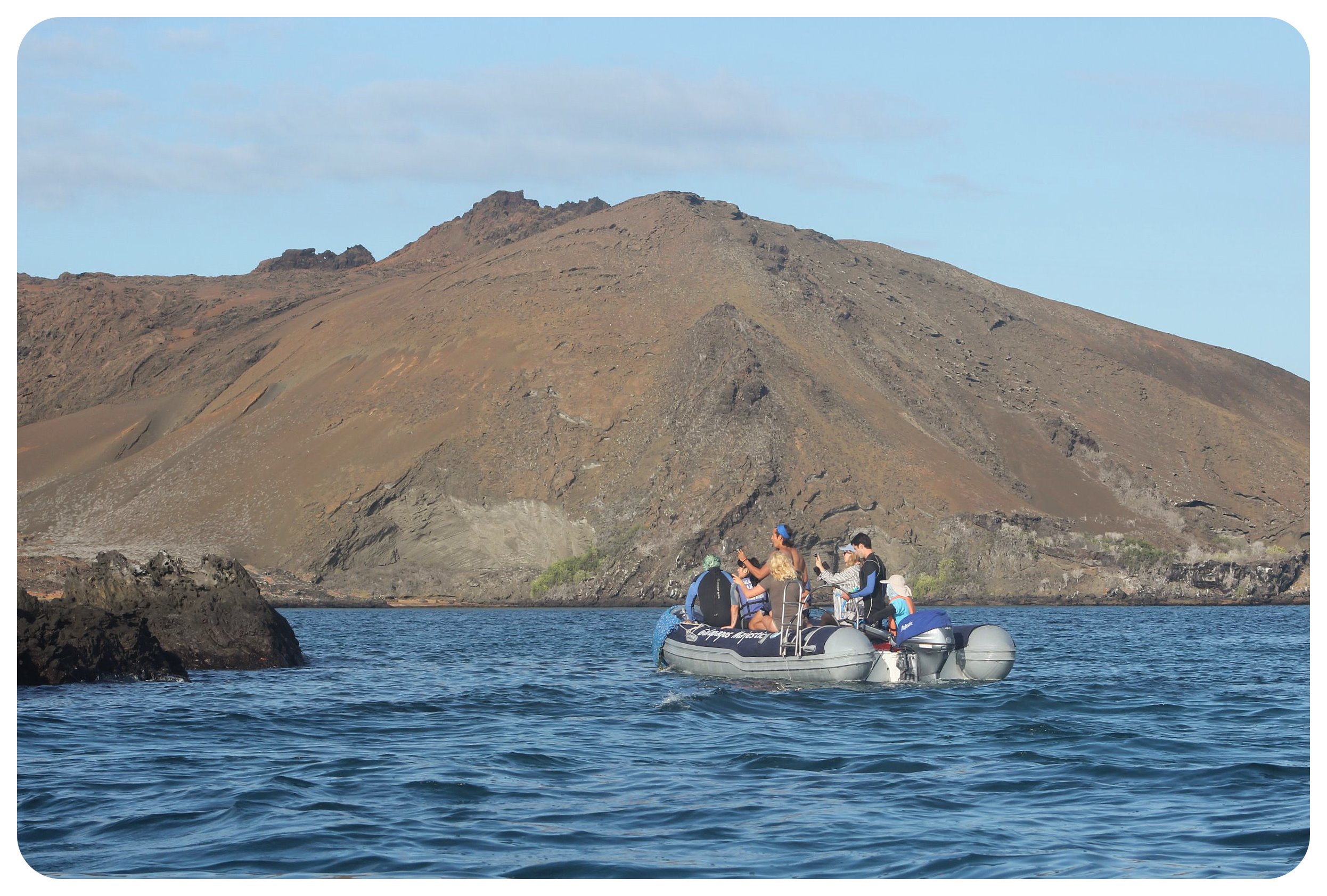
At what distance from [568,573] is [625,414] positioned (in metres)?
16.4

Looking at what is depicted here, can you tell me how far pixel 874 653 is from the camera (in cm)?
2428

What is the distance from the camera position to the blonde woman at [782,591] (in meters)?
24.5

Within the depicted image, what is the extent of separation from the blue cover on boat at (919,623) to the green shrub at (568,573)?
242 ft

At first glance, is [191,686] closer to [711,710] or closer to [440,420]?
[711,710]

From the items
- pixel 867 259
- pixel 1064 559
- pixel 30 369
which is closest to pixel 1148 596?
pixel 1064 559

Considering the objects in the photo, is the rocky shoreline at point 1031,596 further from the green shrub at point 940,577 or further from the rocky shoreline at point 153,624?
the rocky shoreline at point 153,624

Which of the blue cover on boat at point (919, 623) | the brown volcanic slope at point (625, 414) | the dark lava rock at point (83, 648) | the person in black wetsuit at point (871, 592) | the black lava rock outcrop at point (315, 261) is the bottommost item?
the dark lava rock at point (83, 648)

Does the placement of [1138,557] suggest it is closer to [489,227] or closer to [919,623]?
[919,623]

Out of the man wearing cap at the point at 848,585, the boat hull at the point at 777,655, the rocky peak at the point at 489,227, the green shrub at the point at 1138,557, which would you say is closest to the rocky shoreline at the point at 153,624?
the boat hull at the point at 777,655

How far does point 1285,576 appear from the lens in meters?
102

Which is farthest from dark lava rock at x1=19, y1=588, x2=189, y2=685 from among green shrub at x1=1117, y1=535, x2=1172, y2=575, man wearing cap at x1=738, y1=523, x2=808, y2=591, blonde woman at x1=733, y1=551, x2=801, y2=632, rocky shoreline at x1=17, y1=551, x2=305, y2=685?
green shrub at x1=1117, y1=535, x2=1172, y2=575

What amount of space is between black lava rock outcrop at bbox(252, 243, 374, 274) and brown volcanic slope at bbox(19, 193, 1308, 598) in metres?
32.2

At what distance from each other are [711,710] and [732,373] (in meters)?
87.5

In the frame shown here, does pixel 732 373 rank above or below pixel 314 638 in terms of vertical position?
above
